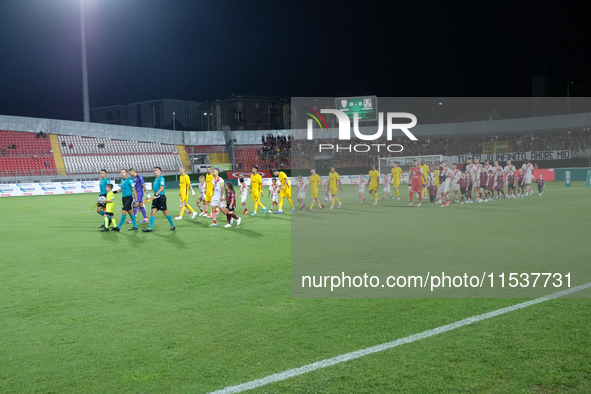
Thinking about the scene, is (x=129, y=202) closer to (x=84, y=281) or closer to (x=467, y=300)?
(x=84, y=281)

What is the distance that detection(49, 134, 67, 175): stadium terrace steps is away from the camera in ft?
164

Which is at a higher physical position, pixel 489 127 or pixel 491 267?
pixel 489 127

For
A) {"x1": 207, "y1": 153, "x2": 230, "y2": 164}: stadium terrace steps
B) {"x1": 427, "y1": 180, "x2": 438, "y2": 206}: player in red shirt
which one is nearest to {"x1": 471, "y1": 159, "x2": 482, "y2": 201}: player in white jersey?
{"x1": 427, "y1": 180, "x2": 438, "y2": 206}: player in red shirt

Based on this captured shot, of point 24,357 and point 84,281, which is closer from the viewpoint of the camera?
point 24,357

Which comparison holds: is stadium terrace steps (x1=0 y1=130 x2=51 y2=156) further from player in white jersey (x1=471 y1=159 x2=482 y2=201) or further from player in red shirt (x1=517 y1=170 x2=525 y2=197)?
player in red shirt (x1=517 y1=170 x2=525 y2=197)

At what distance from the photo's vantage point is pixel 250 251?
10609 millimetres

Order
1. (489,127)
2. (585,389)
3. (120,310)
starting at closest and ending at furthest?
(585,389) < (120,310) < (489,127)

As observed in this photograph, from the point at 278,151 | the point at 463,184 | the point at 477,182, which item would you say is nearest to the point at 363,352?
the point at 463,184

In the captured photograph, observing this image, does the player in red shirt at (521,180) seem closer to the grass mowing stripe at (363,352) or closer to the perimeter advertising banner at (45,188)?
the grass mowing stripe at (363,352)

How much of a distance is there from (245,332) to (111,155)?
55.4m

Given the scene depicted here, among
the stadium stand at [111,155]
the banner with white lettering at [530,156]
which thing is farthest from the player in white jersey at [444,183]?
the stadium stand at [111,155]

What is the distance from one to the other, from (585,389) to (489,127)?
56223mm

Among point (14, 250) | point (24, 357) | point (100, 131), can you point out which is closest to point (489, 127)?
point (100, 131)

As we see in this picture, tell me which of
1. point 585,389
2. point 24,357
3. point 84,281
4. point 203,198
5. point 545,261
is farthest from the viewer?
point 203,198
